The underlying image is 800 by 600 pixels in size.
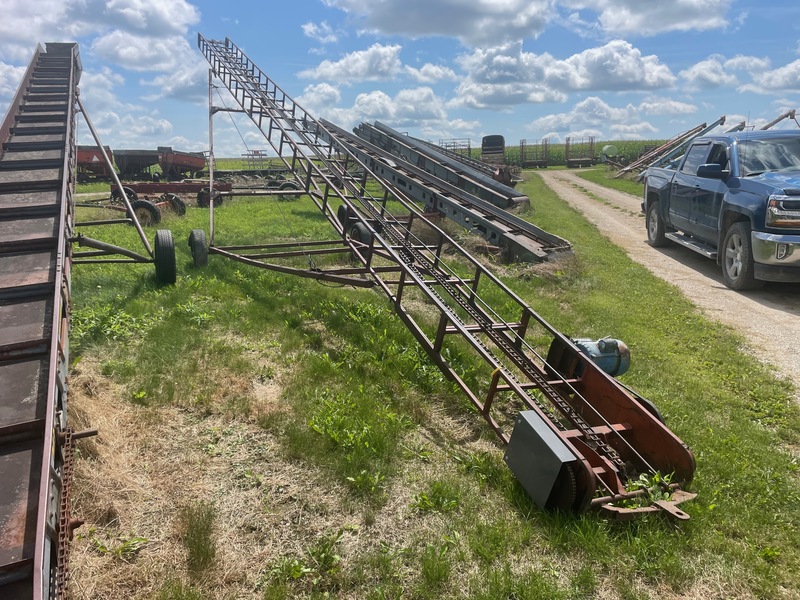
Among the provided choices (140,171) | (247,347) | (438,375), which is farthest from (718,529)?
(140,171)

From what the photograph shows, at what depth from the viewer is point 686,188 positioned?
1025 cm

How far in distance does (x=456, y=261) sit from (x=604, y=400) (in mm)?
6987

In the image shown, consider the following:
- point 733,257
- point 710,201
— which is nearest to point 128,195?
point 710,201

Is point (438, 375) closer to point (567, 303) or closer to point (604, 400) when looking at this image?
point (604, 400)

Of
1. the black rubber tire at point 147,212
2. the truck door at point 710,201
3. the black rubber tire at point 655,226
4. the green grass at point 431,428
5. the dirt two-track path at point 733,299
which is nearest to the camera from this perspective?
the green grass at point 431,428

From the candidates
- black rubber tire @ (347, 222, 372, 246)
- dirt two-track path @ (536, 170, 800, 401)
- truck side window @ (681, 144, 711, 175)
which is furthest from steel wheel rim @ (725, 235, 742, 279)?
black rubber tire @ (347, 222, 372, 246)

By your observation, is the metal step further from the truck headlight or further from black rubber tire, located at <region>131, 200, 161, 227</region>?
black rubber tire, located at <region>131, 200, 161, 227</region>

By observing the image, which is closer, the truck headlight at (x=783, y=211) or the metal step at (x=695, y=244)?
the truck headlight at (x=783, y=211)

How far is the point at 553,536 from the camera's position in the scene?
3.25 m

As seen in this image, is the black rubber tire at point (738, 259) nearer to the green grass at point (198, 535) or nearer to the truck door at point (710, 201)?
the truck door at point (710, 201)

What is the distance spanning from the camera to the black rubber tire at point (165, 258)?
827cm

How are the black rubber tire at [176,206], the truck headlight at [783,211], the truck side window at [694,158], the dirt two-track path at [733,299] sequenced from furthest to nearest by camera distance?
the black rubber tire at [176,206]
the truck side window at [694,158]
the truck headlight at [783,211]
the dirt two-track path at [733,299]

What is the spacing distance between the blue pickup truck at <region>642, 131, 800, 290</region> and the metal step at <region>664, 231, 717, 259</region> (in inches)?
0.7

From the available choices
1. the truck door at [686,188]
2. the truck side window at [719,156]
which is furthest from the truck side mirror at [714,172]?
the truck door at [686,188]
